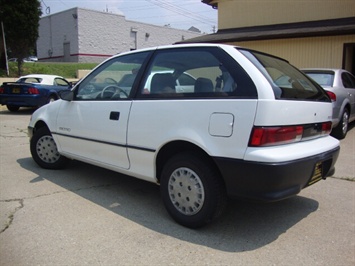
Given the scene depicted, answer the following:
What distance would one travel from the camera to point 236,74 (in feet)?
10.3

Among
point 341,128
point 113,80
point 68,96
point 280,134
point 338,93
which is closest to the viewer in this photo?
point 280,134

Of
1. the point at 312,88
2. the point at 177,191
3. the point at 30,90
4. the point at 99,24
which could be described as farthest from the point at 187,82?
the point at 99,24

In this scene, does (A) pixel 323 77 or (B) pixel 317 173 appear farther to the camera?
(A) pixel 323 77

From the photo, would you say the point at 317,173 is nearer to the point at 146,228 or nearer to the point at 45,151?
the point at 146,228

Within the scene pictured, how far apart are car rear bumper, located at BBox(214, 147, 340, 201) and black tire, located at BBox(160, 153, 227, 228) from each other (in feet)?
0.46

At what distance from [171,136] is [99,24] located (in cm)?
3764

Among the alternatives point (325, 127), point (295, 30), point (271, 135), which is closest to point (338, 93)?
point (325, 127)

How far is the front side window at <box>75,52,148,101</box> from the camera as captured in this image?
4031 millimetres

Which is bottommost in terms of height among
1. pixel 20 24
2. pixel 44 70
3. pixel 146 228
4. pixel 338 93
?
pixel 146 228

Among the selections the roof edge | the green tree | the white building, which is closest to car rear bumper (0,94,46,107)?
the roof edge

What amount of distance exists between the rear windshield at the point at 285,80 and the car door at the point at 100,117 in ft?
4.42

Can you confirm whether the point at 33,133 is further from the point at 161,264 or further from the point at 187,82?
the point at 161,264

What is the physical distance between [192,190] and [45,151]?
2906mm

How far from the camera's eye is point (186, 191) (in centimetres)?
335
